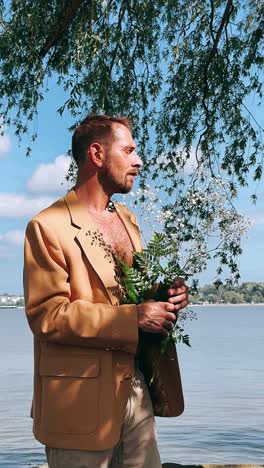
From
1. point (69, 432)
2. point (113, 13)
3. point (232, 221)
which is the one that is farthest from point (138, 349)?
point (113, 13)

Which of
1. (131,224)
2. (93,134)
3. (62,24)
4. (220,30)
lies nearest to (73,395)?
(131,224)

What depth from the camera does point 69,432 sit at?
9.82 feet

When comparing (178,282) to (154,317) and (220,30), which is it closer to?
(154,317)

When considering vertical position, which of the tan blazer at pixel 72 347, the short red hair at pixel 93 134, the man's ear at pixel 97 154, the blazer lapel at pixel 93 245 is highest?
the short red hair at pixel 93 134

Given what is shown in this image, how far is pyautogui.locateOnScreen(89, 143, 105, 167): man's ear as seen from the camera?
126 inches

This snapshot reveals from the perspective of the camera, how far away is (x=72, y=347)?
9.89ft

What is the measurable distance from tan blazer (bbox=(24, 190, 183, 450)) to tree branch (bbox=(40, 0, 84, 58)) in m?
4.49

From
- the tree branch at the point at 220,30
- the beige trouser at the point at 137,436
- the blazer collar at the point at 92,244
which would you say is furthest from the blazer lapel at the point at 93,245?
the tree branch at the point at 220,30

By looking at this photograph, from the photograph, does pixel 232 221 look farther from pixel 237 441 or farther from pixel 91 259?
pixel 237 441

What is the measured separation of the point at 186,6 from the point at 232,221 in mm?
2202

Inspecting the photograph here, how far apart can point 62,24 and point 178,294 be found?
4673mm

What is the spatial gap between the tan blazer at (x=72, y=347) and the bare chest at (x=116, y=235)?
222mm

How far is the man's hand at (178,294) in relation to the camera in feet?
10.3

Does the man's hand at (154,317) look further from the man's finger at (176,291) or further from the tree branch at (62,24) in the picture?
the tree branch at (62,24)
